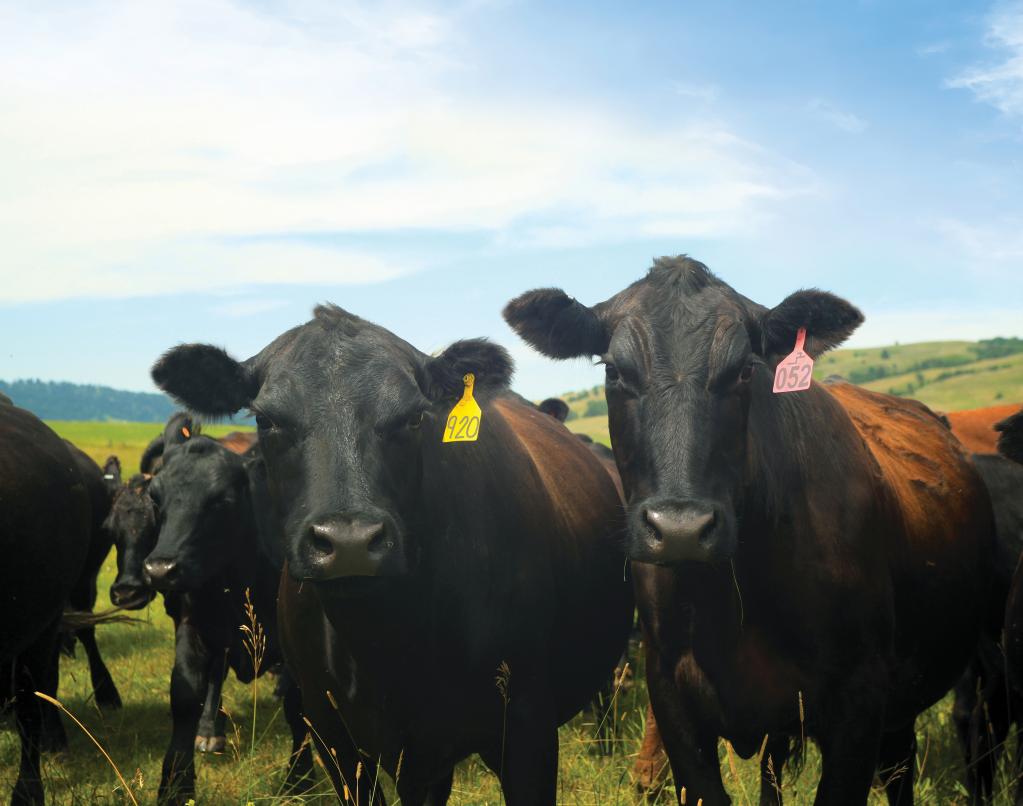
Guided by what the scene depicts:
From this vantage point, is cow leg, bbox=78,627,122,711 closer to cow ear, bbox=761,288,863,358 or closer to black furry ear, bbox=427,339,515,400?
black furry ear, bbox=427,339,515,400

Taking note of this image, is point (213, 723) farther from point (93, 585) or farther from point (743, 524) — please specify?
point (743, 524)

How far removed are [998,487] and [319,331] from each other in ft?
14.3

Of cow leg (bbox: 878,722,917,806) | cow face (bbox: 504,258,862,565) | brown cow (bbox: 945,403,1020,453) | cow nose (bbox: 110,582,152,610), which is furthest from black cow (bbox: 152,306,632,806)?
brown cow (bbox: 945,403,1020,453)

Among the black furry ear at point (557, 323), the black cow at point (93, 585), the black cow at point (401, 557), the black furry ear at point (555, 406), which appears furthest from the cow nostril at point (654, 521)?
the black furry ear at point (555, 406)

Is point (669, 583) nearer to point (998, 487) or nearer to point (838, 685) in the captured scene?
point (838, 685)

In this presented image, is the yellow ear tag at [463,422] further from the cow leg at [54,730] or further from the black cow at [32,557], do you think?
the cow leg at [54,730]

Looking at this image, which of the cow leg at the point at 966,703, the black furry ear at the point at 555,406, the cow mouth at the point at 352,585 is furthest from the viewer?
the black furry ear at the point at 555,406

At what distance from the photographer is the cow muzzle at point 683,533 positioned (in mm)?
3475

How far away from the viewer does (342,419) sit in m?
3.81

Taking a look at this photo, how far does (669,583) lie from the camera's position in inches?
162

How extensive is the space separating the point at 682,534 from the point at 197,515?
176 inches

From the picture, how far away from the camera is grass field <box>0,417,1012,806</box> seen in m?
5.39

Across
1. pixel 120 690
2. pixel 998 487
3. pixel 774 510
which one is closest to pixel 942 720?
pixel 998 487

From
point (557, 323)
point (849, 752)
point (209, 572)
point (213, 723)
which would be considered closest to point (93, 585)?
point (213, 723)
